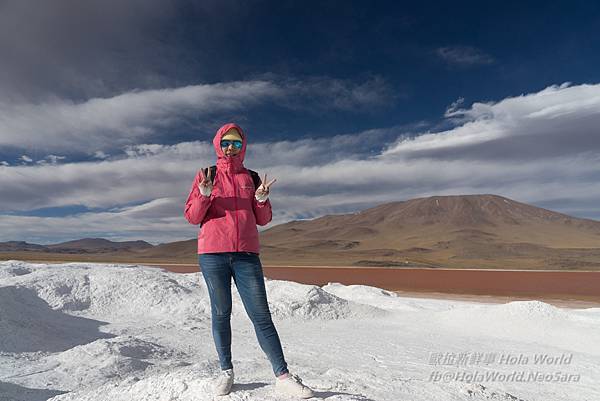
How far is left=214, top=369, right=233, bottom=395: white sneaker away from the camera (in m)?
2.92

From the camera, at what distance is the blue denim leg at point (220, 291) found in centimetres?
297

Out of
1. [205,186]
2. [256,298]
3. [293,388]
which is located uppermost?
[205,186]

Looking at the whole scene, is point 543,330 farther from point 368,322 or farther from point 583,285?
point 583,285

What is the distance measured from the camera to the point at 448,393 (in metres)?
3.58

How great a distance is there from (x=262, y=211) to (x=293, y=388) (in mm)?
1208

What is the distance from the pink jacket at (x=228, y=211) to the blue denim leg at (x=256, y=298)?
9 centimetres

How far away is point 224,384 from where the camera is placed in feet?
9.62

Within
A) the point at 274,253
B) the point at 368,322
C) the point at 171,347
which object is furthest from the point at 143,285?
the point at 274,253

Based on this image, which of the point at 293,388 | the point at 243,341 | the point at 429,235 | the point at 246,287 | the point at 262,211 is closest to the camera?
the point at 293,388

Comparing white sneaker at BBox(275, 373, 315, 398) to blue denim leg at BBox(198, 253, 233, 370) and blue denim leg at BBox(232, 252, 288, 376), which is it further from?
blue denim leg at BBox(198, 253, 233, 370)

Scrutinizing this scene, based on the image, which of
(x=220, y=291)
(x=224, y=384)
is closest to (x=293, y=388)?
(x=224, y=384)

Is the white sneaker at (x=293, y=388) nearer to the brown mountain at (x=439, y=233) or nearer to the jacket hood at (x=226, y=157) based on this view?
the jacket hood at (x=226, y=157)

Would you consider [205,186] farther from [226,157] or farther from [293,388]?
[293,388]

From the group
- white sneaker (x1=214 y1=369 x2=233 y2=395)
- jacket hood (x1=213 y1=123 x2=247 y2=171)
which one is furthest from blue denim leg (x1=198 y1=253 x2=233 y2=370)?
jacket hood (x1=213 y1=123 x2=247 y2=171)
